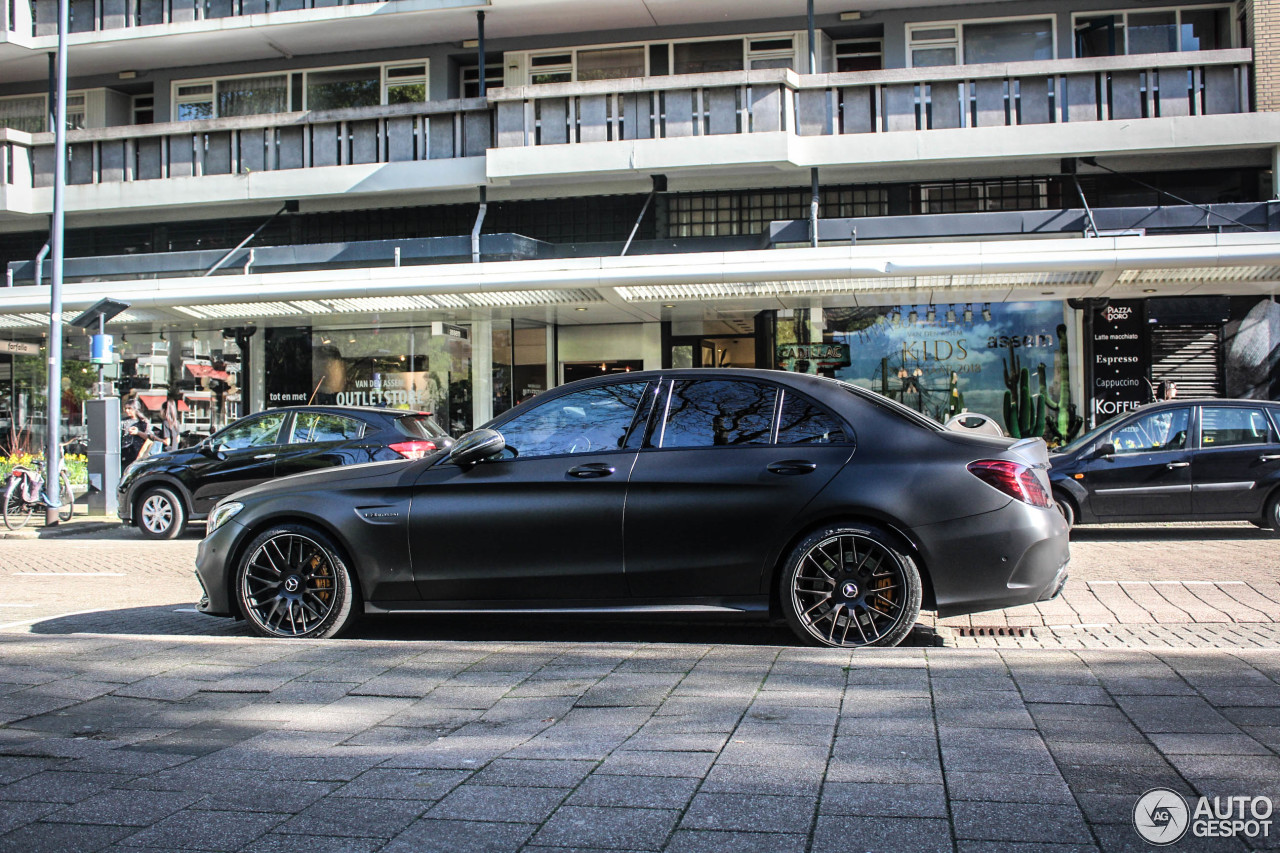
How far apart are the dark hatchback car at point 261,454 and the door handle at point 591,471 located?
686 centimetres

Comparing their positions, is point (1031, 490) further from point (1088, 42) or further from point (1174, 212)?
point (1088, 42)

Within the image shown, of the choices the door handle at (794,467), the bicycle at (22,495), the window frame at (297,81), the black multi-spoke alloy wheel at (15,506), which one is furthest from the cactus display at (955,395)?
the black multi-spoke alloy wheel at (15,506)

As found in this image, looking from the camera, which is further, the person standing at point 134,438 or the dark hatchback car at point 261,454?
the person standing at point 134,438

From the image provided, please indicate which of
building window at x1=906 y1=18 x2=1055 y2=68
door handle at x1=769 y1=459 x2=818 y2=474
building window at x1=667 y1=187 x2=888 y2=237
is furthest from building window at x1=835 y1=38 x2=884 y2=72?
door handle at x1=769 y1=459 x2=818 y2=474

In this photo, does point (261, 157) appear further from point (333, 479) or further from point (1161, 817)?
point (1161, 817)

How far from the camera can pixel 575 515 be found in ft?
20.0

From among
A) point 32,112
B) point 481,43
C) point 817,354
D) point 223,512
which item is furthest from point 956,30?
point 32,112

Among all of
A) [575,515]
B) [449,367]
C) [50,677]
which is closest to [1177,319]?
[449,367]

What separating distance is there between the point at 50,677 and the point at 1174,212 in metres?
16.7

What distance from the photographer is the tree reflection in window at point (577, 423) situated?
6.30 metres

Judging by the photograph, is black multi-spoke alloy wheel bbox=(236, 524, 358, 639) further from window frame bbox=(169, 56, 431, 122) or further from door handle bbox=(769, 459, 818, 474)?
window frame bbox=(169, 56, 431, 122)

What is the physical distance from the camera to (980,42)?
18.9 metres

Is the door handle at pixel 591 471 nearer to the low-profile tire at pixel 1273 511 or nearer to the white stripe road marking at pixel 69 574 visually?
the white stripe road marking at pixel 69 574

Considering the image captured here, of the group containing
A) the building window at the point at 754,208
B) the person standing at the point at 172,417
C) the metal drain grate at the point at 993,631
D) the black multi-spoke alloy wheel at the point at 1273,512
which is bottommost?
the metal drain grate at the point at 993,631
